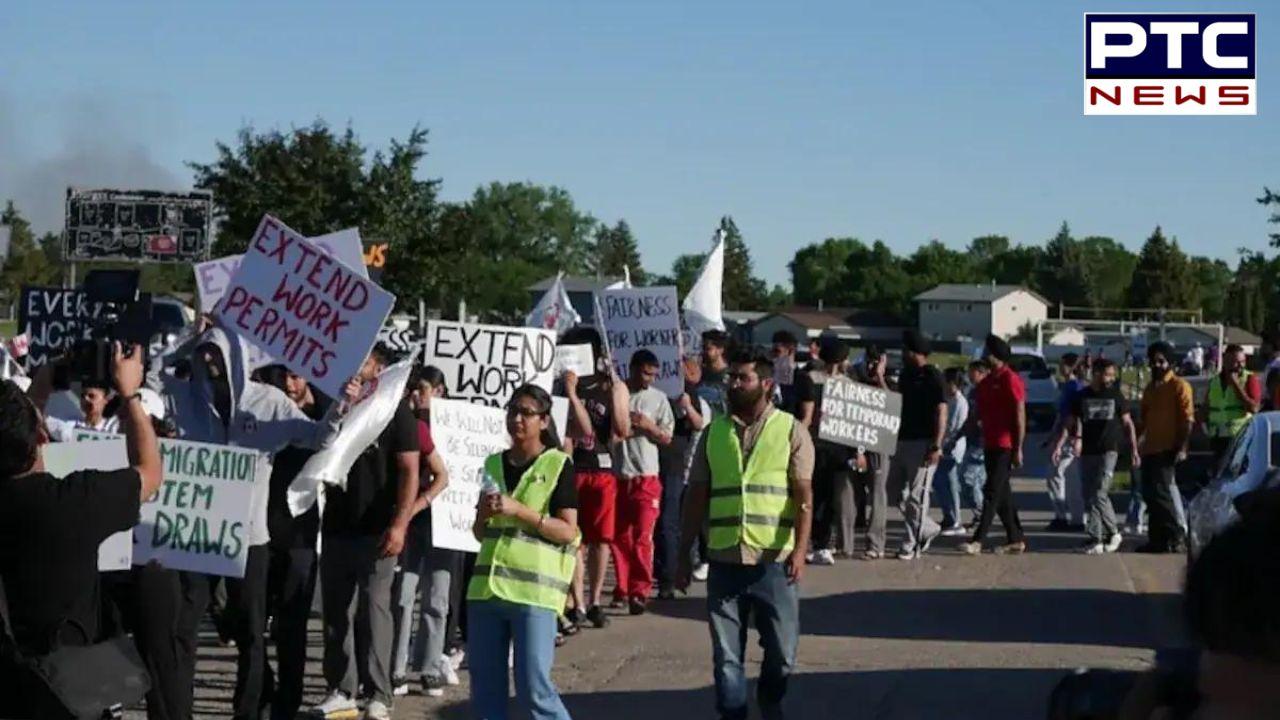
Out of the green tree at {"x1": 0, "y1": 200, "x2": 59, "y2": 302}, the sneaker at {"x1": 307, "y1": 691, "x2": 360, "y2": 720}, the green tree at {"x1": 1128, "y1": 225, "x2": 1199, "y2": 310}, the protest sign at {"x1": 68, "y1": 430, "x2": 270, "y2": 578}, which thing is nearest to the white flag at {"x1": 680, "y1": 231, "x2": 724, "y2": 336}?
the sneaker at {"x1": 307, "y1": 691, "x2": 360, "y2": 720}

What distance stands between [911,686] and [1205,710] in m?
9.10

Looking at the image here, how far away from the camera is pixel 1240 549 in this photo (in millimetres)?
2137

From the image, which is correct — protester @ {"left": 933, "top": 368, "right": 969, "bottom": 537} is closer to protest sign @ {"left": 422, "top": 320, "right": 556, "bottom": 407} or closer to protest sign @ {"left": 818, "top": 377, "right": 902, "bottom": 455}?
protest sign @ {"left": 818, "top": 377, "right": 902, "bottom": 455}

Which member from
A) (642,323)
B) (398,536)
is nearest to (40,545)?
(398,536)

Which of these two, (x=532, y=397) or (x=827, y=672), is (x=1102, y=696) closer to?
(x=532, y=397)

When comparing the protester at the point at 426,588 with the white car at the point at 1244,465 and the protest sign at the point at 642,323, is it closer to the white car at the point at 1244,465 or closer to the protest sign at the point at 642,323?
the white car at the point at 1244,465

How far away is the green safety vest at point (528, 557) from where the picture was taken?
834 cm

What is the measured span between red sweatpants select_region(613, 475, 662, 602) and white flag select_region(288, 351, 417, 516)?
13.2 ft

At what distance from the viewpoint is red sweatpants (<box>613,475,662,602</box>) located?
13.7 meters

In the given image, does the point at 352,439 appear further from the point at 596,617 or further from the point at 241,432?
the point at 596,617

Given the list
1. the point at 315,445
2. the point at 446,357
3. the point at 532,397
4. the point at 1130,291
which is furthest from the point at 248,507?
the point at 1130,291

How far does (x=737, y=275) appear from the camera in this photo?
147 meters

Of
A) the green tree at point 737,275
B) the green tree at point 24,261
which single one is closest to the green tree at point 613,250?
the green tree at point 737,275

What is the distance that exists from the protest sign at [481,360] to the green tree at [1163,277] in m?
123
